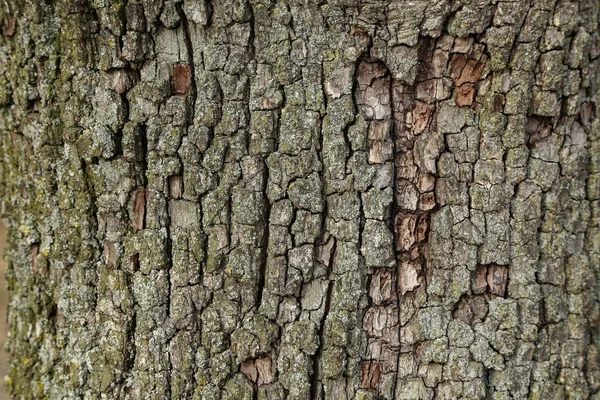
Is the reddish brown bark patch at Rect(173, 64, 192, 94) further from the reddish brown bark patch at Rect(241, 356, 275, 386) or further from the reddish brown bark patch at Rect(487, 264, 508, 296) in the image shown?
the reddish brown bark patch at Rect(487, 264, 508, 296)

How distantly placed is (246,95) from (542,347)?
3.52ft

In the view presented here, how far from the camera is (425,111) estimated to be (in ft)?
5.08

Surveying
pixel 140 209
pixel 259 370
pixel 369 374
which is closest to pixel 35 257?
pixel 140 209

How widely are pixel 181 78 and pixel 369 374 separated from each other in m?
0.95

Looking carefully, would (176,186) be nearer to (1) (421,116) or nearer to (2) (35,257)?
(2) (35,257)

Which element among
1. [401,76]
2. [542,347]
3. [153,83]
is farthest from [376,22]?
[542,347]

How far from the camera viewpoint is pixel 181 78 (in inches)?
61.2

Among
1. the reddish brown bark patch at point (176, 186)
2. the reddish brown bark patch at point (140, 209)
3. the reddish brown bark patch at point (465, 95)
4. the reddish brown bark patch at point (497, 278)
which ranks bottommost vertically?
the reddish brown bark patch at point (497, 278)

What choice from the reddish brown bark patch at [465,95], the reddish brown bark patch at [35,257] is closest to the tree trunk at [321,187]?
the reddish brown bark patch at [465,95]

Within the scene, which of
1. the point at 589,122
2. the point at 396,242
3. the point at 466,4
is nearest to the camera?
the point at 466,4

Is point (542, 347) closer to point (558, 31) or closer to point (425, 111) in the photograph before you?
point (425, 111)

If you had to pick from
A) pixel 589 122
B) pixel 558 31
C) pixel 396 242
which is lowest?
pixel 396 242

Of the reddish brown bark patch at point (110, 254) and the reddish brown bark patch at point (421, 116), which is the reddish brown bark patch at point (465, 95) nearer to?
the reddish brown bark patch at point (421, 116)

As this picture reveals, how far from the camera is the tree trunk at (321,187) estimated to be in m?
1.51
